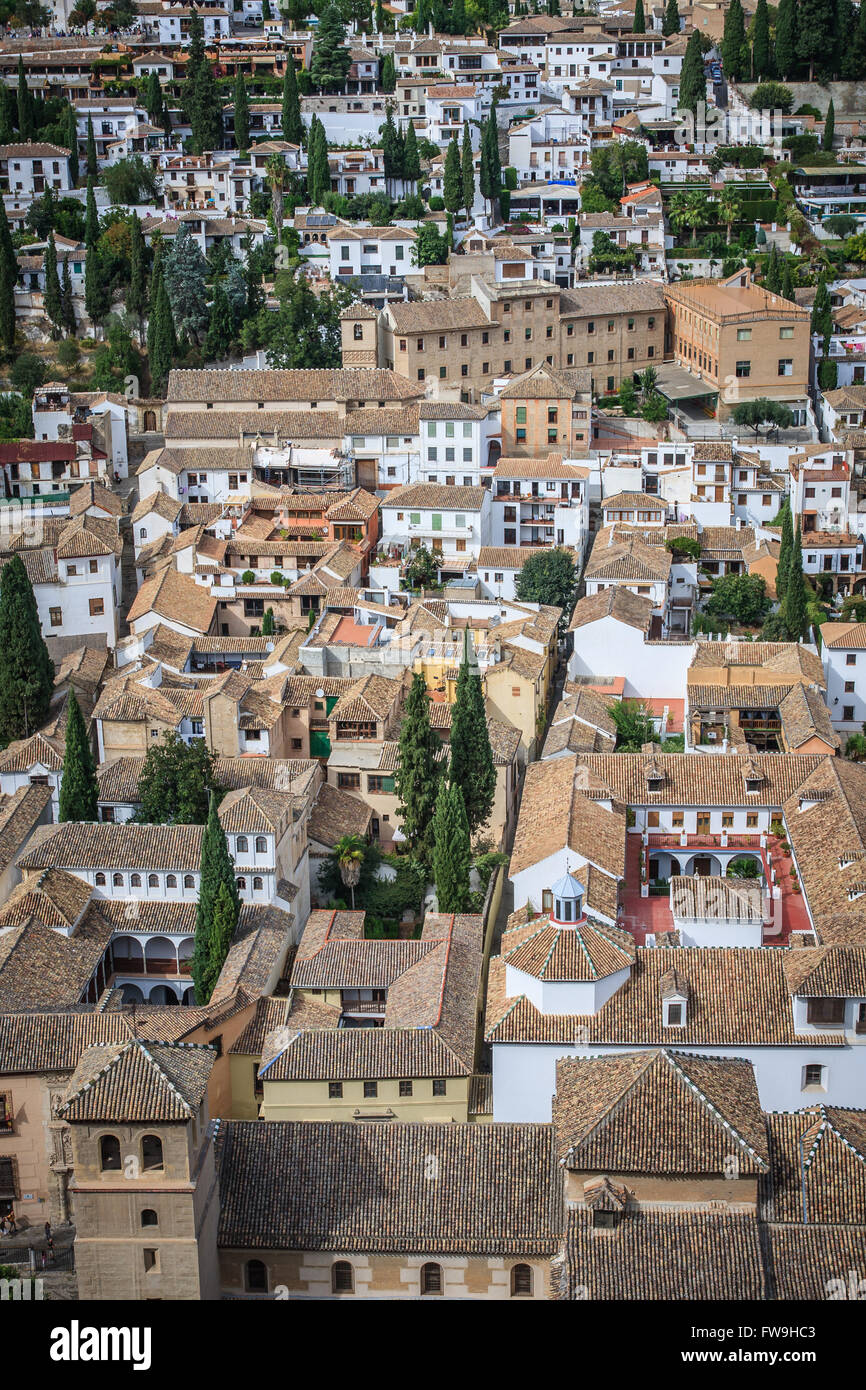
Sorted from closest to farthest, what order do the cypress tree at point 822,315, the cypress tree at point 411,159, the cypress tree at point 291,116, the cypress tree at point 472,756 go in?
the cypress tree at point 472,756 < the cypress tree at point 822,315 < the cypress tree at point 411,159 < the cypress tree at point 291,116

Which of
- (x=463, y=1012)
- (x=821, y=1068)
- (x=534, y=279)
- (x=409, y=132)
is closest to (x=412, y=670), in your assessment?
(x=463, y=1012)

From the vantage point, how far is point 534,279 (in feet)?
237

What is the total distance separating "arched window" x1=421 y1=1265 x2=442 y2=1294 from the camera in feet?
95.2

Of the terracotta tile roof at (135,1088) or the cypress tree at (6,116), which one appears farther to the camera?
the cypress tree at (6,116)

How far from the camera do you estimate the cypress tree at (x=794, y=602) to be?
54031 millimetres

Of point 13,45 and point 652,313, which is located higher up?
point 13,45

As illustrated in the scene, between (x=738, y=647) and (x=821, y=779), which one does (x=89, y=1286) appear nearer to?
(x=821, y=779)

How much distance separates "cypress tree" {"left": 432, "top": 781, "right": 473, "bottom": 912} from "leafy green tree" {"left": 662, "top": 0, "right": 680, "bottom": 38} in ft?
212

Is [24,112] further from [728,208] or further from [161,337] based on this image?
[728,208]

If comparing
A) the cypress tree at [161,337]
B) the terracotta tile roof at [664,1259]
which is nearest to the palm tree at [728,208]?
the cypress tree at [161,337]

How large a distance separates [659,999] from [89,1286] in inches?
471

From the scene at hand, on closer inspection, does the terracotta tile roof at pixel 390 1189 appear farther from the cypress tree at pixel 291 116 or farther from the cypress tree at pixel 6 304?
the cypress tree at pixel 291 116

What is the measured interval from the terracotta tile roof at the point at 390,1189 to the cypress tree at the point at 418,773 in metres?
15.3

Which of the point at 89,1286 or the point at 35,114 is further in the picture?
the point at 35,114
